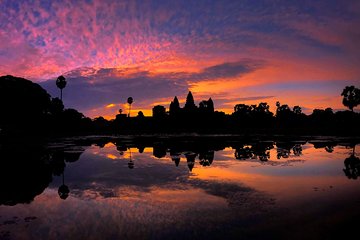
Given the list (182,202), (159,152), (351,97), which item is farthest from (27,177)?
(351,97)

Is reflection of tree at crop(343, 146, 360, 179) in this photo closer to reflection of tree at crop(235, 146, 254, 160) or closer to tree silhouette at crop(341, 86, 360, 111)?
reflection of tree at crop(235, 146, 254, 160)

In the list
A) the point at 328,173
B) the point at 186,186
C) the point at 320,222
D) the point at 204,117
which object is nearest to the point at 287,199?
the point at 320,222

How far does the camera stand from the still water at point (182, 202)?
10516mm

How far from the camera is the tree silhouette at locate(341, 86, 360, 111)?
4604 inches

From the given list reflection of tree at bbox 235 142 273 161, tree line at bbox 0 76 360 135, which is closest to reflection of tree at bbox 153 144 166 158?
reflection of tree at bbox 235 142 273 161

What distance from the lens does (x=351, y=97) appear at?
11825 centimetres

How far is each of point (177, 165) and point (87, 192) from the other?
10.7 m

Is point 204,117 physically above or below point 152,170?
above

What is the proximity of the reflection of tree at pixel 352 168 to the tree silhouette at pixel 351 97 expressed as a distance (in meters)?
104

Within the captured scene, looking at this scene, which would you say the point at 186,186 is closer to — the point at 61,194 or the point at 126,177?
the point at 126,177

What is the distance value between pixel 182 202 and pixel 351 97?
413ft

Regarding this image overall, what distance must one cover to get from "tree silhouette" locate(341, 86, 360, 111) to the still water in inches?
4239

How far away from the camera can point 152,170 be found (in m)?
24.4

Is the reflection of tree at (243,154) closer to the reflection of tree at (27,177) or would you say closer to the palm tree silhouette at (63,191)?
the reflection of tree at (27,177)
